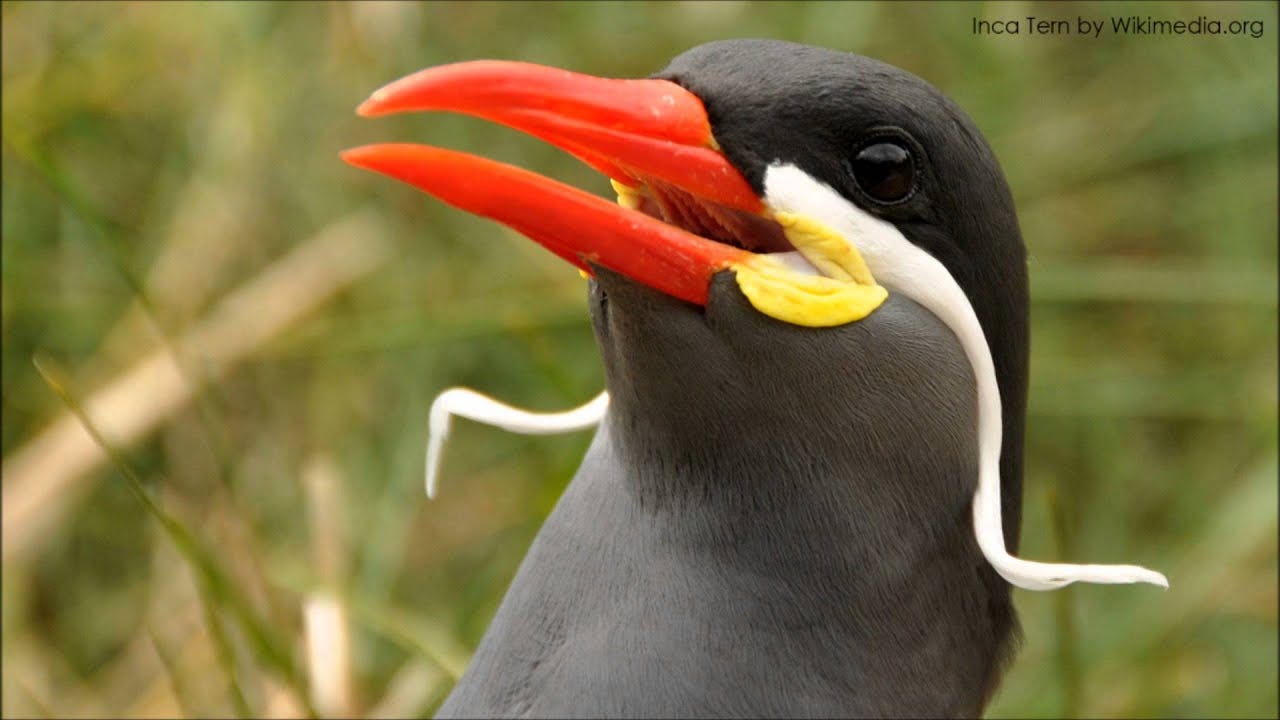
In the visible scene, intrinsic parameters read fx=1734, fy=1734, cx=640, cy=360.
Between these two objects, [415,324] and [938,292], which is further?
A: [415,324]

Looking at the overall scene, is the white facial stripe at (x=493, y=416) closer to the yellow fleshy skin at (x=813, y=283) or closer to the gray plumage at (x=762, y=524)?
the gray plumage at (x=762, y=524)

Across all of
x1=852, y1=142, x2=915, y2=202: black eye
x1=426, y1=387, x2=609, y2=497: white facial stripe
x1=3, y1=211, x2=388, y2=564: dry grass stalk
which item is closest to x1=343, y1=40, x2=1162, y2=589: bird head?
x1=852, y1=142, x2=915, y2=202: black eye

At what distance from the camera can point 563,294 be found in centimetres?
288

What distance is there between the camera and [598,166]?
1.41 m

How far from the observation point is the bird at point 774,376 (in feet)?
4.45

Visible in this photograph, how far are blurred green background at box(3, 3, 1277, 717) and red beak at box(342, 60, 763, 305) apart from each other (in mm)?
1070

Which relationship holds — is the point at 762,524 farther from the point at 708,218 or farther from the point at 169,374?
the point at 169,374

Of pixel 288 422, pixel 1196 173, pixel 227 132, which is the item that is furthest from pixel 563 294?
pixel 1196 173

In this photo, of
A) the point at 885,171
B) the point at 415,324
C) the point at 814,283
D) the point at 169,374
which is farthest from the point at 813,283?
the point at 169,374

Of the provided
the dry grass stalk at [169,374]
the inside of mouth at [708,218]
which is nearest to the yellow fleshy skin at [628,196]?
the inside of mouth at [708,218]

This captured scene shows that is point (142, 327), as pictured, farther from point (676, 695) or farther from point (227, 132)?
point (676, 695)

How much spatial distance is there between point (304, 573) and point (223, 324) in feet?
2.38

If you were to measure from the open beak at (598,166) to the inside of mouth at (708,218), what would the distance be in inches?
0.7

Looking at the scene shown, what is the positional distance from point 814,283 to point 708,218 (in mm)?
137
